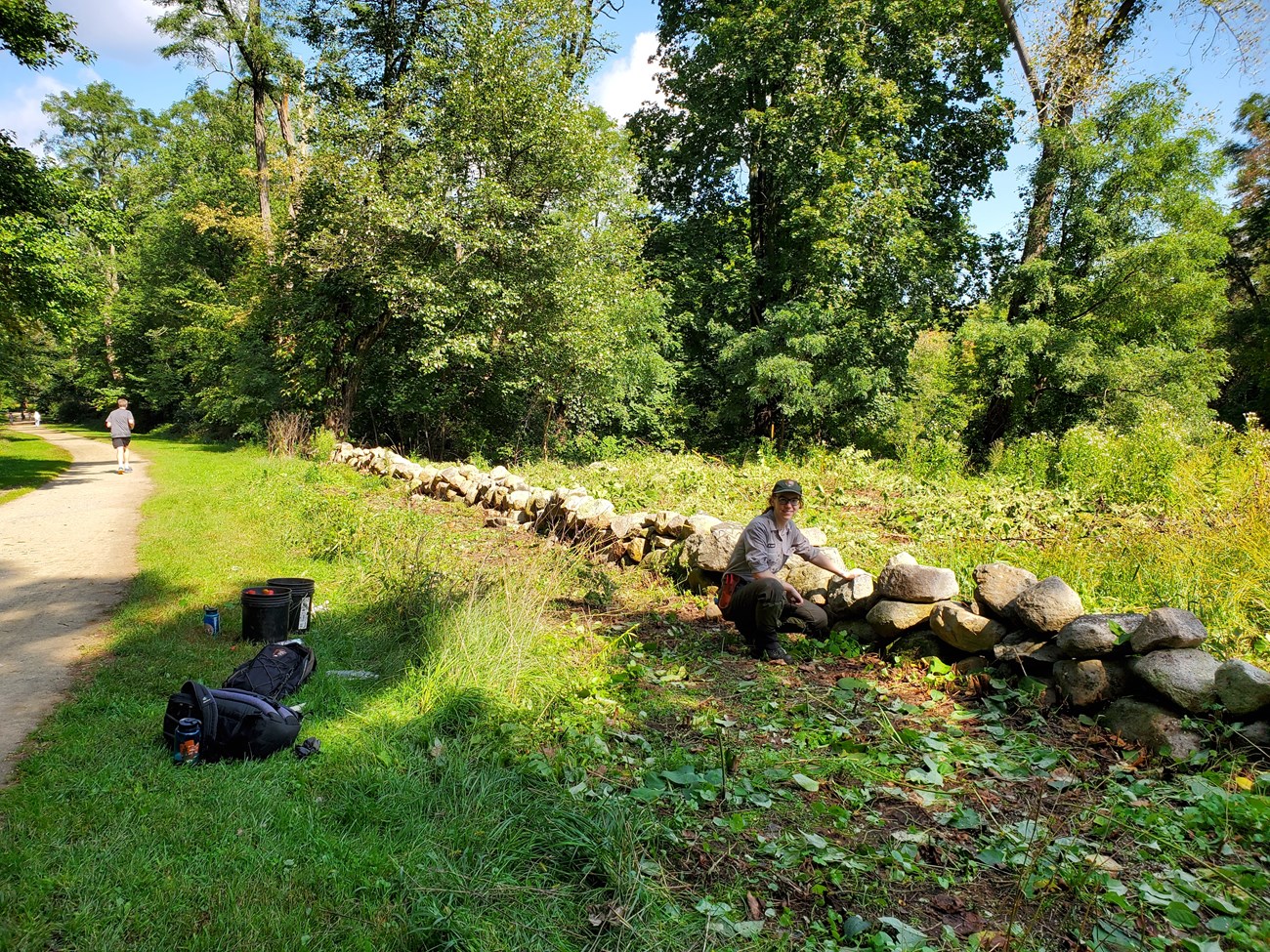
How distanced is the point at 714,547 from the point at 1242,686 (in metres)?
4.07

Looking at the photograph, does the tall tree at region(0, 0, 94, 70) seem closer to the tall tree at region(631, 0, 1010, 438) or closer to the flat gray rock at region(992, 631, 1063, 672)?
the tall tree at region(631, 0, 1010, 438)

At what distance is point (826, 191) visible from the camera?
16344 millimetres

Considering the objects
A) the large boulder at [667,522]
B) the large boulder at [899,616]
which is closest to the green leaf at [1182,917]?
the large boulder at [899,616]

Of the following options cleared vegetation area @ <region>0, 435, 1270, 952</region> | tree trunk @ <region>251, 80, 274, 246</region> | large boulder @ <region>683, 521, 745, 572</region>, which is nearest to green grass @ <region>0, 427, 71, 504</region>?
tree trunk @ <region>251, 80, 274, 246</region>

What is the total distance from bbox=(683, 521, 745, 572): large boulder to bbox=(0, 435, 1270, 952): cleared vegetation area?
0.84 meters

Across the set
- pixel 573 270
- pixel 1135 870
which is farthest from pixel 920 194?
pixel 1135 870

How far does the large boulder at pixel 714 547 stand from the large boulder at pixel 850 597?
3.85ft

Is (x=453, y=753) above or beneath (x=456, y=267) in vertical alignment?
beneath

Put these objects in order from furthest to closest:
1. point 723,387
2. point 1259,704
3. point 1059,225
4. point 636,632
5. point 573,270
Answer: point 723,387, point 573,270, point 1059,225, point 636,632, point 1259,704

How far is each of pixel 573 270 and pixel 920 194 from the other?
8.71 m

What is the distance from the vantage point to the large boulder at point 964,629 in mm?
4750

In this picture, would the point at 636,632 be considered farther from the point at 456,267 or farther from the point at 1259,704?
the point at 456,267

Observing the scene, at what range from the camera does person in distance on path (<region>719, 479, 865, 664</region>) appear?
534cm

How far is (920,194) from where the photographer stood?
666 inches
